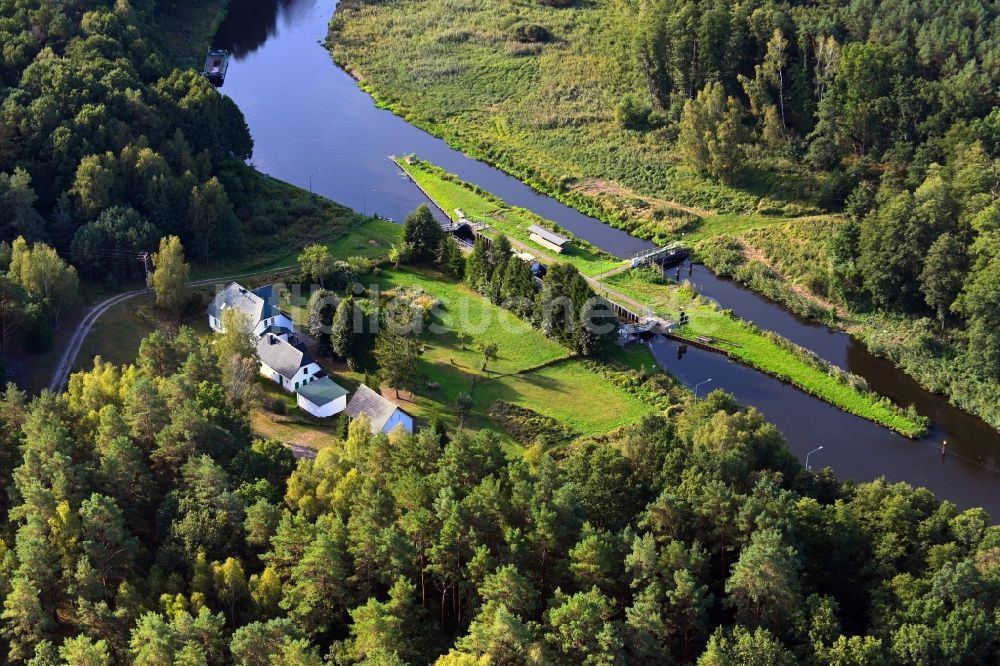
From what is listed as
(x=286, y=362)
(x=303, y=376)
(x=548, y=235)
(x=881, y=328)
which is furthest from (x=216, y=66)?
(x=881, y=328)

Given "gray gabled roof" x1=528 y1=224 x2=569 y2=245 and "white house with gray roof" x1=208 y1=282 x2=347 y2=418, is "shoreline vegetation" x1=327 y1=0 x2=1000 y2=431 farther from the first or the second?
"white house with gray roof" x1=208 y1=282 x2=347 y2=418

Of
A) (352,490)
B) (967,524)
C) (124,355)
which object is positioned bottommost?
(124,355)

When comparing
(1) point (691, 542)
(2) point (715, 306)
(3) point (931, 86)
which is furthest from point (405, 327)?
(3) point (931, 86)

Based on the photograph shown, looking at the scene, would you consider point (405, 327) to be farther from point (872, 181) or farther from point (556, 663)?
point (872, 181)

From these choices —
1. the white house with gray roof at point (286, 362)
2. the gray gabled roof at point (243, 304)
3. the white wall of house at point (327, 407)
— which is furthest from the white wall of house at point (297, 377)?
the gray gabled roof at point (243, 304)

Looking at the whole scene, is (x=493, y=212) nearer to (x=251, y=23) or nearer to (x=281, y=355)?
(x=281, y=355)

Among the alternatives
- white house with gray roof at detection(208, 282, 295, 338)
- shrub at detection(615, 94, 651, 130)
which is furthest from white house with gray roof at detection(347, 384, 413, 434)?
shrub at detection(615, 94, 651, 130)
